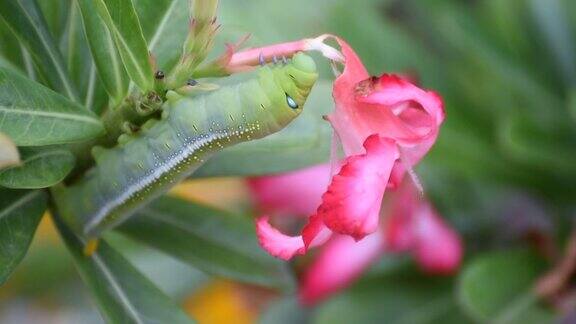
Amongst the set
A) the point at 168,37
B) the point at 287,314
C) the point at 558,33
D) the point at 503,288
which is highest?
the point at 558,33

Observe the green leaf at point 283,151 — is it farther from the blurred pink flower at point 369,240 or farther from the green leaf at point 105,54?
the blurred pink flower at point 369,240

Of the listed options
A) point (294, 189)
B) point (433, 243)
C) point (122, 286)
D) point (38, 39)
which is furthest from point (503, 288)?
point (38, 39)

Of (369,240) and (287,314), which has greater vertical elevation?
(369,240)

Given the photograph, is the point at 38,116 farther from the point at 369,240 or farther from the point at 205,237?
the point at 369,240

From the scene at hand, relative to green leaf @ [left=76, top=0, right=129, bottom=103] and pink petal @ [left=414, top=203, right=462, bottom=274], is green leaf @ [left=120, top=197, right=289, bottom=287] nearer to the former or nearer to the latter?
green leaf @ [left=76, top=0, right=129, bottom=103]

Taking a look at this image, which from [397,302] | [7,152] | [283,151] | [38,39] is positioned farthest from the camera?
[397,302]

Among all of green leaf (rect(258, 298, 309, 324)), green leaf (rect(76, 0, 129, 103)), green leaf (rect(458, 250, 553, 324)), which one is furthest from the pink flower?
green leaf (rect(258, 298, 309, 324))
